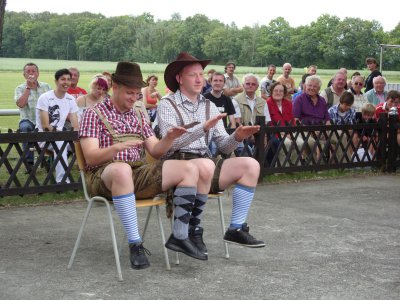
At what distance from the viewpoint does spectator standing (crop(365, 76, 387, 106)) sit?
44.4 feet

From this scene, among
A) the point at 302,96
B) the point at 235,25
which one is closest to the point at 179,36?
the point at 235,25

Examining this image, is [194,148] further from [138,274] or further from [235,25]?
[235,25]

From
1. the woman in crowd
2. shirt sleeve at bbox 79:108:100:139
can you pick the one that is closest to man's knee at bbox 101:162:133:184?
shirt sleeve at bbox 79:108:100:139

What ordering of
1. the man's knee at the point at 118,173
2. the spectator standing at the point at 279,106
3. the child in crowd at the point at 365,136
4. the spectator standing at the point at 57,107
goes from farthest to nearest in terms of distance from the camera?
1. the child in crowd at the point at 365,136
2. the spectator standing at the point at 279,106
3. the spectator standing at the point at 57,107
4. the man's knee at the point at 118,173

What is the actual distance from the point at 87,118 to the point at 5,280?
4.16 ft

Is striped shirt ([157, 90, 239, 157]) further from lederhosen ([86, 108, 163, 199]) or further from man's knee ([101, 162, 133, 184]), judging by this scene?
man's knee ([101, 162, 133, 184])

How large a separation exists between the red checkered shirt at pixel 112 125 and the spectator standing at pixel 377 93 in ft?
29.7

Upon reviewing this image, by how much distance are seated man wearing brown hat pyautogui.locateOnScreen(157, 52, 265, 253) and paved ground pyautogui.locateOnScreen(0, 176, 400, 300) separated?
281 mm

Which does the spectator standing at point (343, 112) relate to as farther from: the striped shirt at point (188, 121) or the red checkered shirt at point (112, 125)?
the red checkered shirt at point (112, 125)

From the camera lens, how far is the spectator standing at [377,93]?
1355cm

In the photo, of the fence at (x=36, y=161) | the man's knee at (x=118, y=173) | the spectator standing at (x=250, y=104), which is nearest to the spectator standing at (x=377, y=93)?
the spectator standing at (x=250, y=104)

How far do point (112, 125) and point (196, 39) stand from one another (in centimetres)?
4223

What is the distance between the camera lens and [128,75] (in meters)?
5.13

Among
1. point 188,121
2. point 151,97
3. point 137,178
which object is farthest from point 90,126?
point 151,97
